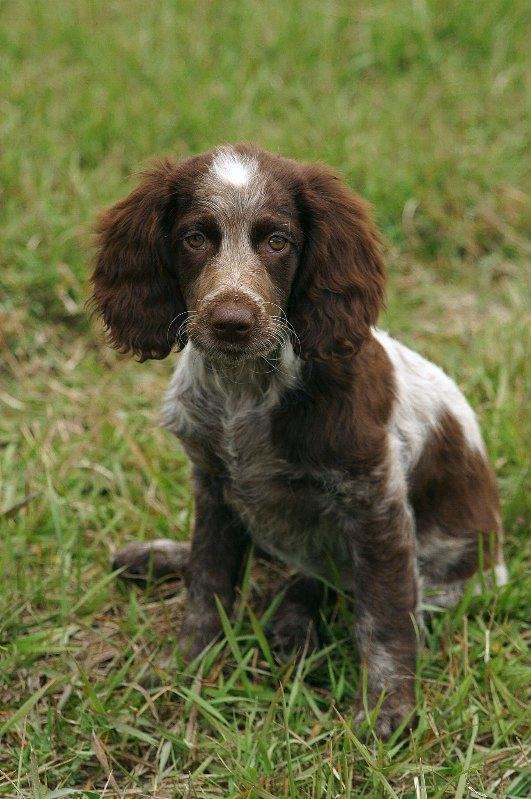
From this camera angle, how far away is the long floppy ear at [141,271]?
10.6 ft

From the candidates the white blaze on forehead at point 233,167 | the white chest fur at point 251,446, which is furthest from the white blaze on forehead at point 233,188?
the white chest fur at point 251,446

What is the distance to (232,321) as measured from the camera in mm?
2910

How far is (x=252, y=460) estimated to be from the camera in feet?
11.0

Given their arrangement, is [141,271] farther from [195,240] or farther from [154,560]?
[154,560]

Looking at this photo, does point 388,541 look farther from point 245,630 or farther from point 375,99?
point 375,99

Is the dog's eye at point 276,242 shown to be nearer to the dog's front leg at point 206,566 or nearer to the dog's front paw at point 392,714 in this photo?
the dog's front leg at point 206,566

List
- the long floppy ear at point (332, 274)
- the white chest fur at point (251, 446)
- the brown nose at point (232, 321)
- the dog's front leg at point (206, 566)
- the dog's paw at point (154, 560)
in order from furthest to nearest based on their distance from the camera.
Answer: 1. the dog's paw at point (154, 560)
2. the dog's front leg at point (206, 566)
3. the white chest fur at point (251, 446)
4. the long floppy ear at point (332, 274)
5. the brown nose at point (232, 321)

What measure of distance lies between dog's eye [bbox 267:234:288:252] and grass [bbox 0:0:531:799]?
4.07 feet

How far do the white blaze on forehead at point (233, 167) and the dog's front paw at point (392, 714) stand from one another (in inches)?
62.5

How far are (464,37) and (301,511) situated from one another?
4.83 metres

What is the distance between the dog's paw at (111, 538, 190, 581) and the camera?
400 cm

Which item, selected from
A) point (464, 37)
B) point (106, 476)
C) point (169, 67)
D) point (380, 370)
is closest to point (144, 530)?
point (106, 476)

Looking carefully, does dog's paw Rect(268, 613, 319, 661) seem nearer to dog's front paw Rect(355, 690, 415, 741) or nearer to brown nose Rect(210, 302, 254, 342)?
dog's front paw Rect(355, 690, 415, 741)

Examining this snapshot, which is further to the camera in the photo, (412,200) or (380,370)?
(412,200)
